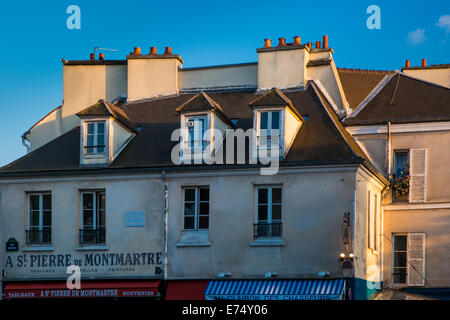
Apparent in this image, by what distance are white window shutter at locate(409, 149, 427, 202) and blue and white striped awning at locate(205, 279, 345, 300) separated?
4534 millimetres

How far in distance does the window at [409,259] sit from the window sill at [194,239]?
5.80 meters

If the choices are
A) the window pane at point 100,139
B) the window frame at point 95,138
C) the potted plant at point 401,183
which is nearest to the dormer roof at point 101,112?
the window frame at point 95,138

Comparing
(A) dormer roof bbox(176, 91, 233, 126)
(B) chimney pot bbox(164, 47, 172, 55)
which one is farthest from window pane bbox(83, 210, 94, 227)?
(B) chimney pot bbox(164, 47, 172, 55)

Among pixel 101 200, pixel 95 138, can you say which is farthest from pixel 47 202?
pixel 95 138

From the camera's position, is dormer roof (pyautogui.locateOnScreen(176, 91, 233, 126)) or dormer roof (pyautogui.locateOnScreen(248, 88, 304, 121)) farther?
dormer roof (pyautogui.locateOnScreen(176, 91, 233, 126))

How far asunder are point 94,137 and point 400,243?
9.52 metres

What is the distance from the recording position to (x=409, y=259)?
24.7 metres

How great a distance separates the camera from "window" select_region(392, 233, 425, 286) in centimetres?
2447

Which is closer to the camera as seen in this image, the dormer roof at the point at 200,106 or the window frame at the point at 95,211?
the dormer roof at the point at 200,106

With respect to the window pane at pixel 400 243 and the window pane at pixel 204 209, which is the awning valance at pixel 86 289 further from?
the window pane at pixel 400 243

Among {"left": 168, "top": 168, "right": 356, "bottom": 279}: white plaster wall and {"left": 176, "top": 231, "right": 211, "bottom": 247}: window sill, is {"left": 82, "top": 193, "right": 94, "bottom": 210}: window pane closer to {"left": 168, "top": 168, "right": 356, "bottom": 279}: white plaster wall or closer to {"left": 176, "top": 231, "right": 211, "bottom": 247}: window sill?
{"left": 168, "top": 168, "right": 356, "bottom": 279}: white plaster wall

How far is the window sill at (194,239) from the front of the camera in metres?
23.2
